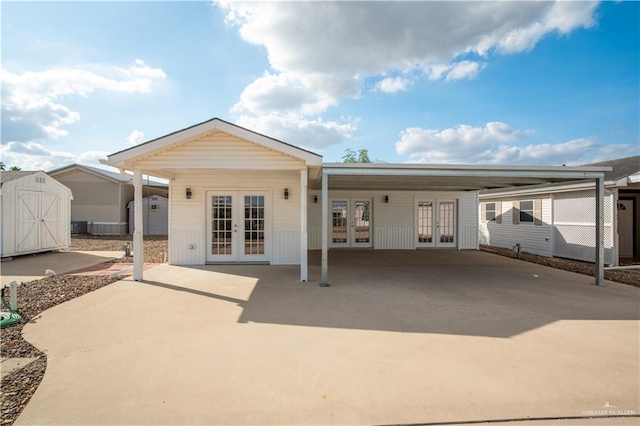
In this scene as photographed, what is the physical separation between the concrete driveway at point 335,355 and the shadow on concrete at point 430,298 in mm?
40

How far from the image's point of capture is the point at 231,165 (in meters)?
6.65

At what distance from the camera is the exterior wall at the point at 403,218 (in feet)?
40.8

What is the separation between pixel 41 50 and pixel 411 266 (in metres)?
10.4

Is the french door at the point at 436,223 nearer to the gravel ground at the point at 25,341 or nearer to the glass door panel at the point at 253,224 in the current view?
the glass door panel at the point at 253,224

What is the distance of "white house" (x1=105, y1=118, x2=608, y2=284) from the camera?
6469mm

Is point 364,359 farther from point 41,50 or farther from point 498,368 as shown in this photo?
point 41,50

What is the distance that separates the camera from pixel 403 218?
12.6 metres

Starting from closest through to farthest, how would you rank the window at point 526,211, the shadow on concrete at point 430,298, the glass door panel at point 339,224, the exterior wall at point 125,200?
the shadow on concrete at point 430,298 → the window at point 526,211 → the glass door panel at point 339,224 → the exterior wall at point 125,200

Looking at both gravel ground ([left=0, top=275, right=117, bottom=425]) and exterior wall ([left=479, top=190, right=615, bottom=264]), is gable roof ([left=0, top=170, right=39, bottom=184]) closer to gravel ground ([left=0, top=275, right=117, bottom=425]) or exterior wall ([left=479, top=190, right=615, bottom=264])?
gravel ground ([left=0, top=275, right=117, bottom=425])

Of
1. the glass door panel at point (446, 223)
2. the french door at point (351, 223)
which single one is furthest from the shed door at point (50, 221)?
the glass door panel at point (446, 223)

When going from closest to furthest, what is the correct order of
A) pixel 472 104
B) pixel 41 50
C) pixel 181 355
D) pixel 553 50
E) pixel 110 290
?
1. pixel 181 355
2. pixel 110 290
3. pixel 41 50
4. pixel 553 50
5. pixel 472 104

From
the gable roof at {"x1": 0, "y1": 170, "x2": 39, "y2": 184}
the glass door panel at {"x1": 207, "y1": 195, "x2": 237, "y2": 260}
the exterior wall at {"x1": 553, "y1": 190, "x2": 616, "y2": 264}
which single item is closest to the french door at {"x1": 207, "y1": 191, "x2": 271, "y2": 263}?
the glass door panel at {"x1": 207, "y1": 195, "x2": 237, "y2": 260}

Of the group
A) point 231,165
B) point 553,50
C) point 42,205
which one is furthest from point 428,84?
point 42,205

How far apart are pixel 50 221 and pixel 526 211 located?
1849cm
